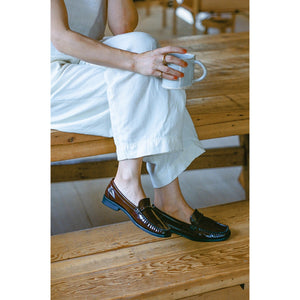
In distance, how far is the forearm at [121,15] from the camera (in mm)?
1300

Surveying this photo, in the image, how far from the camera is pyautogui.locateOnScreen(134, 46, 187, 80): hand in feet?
3.29

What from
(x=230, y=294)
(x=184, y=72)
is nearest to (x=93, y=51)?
(x=184, y=72)

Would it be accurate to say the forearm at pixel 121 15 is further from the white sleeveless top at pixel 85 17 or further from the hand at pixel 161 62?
the hand at pixel 161 62

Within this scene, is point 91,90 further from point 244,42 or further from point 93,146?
point 244,42

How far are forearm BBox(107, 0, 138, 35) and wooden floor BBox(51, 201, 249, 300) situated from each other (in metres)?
0.55

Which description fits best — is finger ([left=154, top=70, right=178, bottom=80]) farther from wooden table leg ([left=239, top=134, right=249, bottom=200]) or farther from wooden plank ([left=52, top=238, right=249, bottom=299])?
wooden table leg ([left=239, top=134, right=249, bottom=200])

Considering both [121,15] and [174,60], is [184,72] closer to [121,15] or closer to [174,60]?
[174,60]

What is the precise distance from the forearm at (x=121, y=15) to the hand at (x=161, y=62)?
34cm

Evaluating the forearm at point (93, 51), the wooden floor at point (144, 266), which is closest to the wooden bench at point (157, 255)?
the wooden floor at point (144, 266)

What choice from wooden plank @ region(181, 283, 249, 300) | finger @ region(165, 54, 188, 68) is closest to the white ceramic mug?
finger @ region(165, 54, 188, 68)

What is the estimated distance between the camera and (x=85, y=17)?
46.4 inches

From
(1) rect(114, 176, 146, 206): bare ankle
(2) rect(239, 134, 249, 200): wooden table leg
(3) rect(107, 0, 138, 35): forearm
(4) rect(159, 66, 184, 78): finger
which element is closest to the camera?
(4) rect(159, 66, 184, 78): finger
